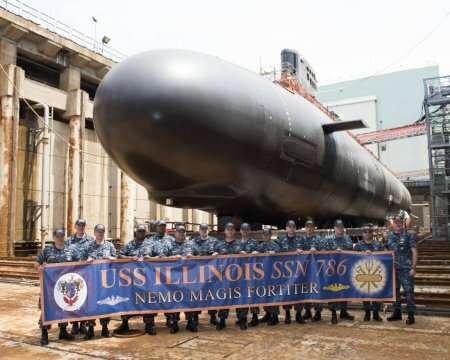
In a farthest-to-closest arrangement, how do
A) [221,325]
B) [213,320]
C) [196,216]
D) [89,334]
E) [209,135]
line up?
1. [196,216]
2. [209,135]
3. [213,320]
4. [221,325]
5. [89,334]

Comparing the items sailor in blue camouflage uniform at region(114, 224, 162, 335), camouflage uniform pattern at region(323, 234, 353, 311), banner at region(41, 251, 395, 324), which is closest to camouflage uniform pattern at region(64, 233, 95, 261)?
banner at region(41, 251, 395, 324)

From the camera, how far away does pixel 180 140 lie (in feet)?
20.6

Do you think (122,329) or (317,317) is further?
(317,317)

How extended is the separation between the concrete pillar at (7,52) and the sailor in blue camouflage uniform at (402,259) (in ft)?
57.3

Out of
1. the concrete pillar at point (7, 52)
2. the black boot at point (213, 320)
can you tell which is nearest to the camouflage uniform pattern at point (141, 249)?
the black boot at point (213, 320)

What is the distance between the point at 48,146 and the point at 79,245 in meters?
15.6

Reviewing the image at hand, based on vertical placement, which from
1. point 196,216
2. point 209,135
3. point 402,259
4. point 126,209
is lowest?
point 402,259

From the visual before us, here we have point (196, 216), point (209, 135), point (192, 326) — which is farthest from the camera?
point (196, 216)

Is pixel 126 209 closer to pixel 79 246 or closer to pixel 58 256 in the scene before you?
pixel 79 246

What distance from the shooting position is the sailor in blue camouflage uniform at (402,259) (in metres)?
6.07

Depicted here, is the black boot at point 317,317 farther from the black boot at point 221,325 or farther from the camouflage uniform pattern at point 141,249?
the camouflage uniform pattern at point 141,249

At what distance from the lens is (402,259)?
628 centimetres

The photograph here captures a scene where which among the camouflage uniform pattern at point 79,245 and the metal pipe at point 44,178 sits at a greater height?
the metal pipe at point 44,178

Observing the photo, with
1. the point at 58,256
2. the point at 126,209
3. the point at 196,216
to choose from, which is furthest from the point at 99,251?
the point at 196,216
